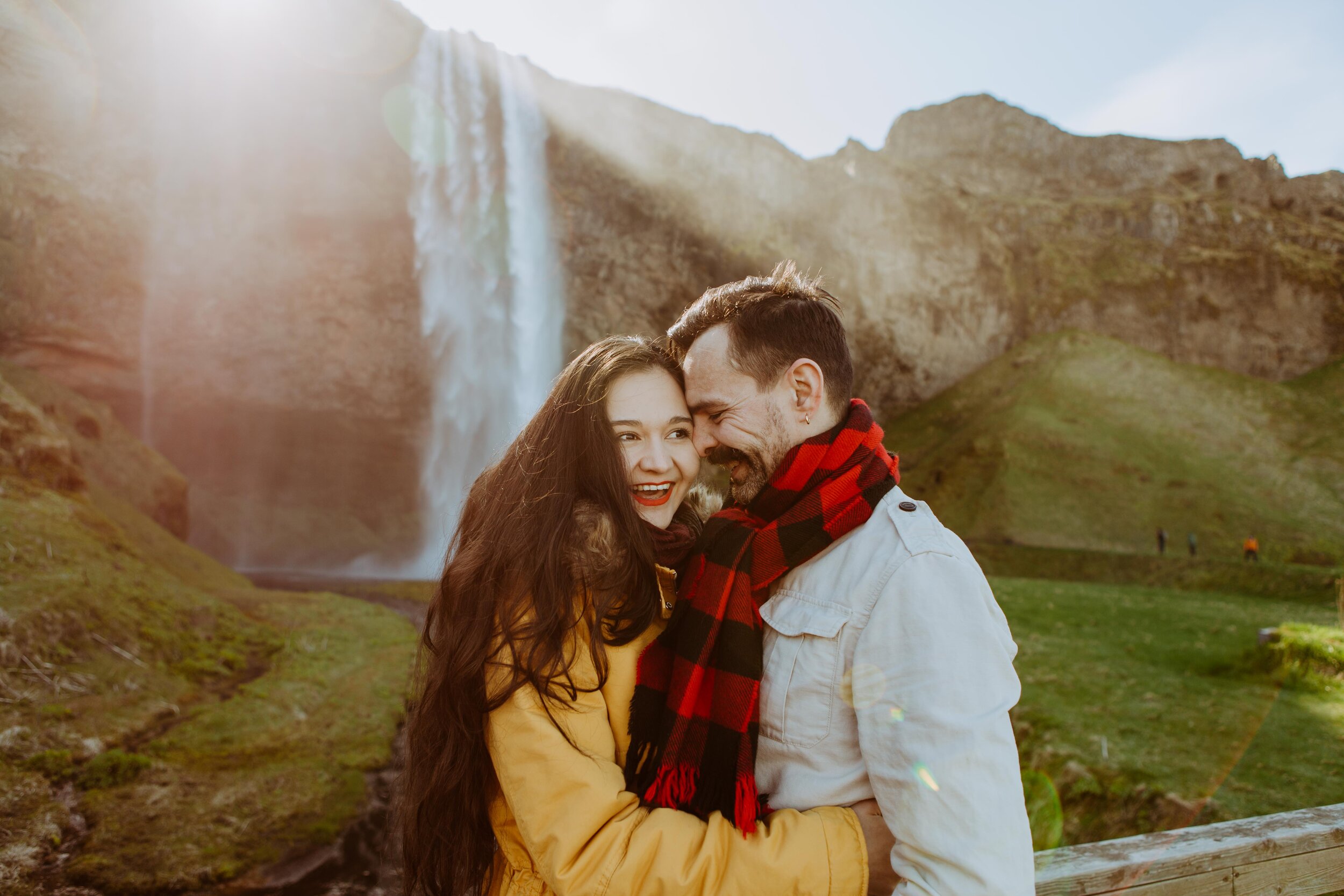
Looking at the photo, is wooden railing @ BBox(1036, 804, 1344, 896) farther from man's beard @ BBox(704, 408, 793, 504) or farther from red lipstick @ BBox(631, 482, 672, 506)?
red lipstick @ BBox(631, 482, 672, 506)

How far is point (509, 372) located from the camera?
31.8 meters

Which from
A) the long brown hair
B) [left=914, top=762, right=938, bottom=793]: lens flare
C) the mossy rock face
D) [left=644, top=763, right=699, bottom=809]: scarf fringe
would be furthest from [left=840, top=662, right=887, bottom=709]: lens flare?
the mossy rock face

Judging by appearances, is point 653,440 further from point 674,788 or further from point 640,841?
point 640,841

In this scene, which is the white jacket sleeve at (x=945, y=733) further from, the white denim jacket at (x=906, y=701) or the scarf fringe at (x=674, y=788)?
the scarf fringe at (x=674, y=788)

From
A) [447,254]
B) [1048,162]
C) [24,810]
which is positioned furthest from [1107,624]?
[1048,162]

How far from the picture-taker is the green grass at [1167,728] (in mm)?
5301

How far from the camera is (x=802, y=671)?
5.76 ft

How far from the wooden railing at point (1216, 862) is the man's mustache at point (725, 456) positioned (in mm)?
1455

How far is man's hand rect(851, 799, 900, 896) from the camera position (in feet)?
5.21

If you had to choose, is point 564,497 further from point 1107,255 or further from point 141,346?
point 1107,255

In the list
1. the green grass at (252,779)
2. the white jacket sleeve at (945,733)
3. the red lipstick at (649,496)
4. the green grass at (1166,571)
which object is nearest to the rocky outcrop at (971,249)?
the green grass at (1166,571)

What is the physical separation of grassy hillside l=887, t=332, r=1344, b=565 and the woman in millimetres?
29340

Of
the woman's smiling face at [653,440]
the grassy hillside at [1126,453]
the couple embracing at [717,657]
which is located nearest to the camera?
the couple embracing at [717,657]

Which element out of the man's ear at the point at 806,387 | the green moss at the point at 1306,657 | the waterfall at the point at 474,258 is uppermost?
the waterfall at the point at 474,258
